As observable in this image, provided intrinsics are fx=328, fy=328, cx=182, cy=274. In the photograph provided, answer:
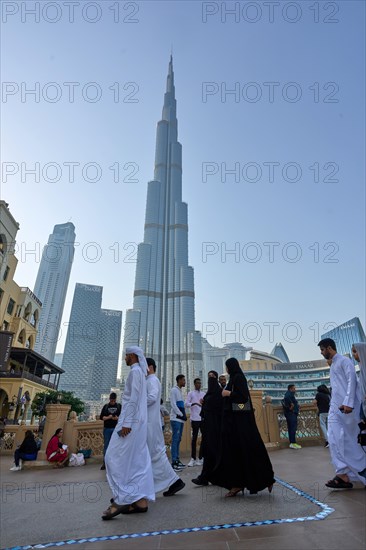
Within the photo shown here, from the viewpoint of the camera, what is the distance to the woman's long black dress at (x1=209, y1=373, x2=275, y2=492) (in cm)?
355

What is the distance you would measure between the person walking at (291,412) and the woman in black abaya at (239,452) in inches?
204

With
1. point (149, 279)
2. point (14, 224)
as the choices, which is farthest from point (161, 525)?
point (149, 279)

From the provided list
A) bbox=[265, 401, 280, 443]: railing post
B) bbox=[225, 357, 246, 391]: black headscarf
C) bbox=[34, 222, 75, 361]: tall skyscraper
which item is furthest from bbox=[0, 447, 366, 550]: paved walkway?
bbox=[34, 222, 75, 361]: tall skyscraper

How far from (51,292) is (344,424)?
163m

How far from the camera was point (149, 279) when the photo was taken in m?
128

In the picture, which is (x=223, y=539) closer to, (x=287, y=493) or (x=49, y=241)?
(x=287, y=493)

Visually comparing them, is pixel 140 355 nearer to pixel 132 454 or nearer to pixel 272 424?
pixel 132 454

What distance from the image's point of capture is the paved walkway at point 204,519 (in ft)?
7.39

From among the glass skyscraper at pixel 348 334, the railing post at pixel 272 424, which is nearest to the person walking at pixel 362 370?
the railing post at pixel 272 424

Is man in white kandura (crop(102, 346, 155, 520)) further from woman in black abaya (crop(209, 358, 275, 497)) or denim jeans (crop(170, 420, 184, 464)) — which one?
denim jeans (crop(170, 420, 184, 464))

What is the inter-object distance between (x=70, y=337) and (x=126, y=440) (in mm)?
170504

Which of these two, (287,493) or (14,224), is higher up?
(14,224)

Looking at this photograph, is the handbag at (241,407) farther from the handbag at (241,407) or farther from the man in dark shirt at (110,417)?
the man in dark shirt at (110,417)

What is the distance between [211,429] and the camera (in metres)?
4.74
